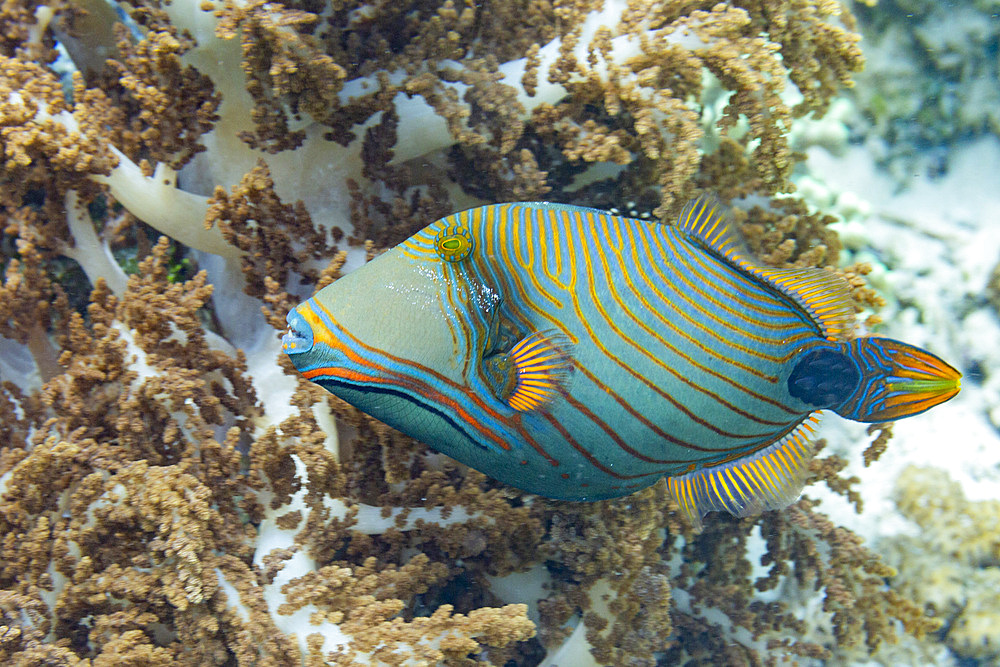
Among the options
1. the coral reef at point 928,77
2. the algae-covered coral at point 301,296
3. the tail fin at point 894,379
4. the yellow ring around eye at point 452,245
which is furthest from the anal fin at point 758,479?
the coral reef at point 928,77

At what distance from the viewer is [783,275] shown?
5.76 feet

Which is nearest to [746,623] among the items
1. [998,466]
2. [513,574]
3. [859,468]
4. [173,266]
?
[513,574]

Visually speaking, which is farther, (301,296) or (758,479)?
(301,296)

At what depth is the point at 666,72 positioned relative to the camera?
2436 millimetres

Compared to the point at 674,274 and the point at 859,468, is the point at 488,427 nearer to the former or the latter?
the point at 674,274

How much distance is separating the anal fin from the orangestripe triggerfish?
10 cm

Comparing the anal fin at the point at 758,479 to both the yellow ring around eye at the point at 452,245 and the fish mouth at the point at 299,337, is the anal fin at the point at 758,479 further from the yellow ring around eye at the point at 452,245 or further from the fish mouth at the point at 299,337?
the fish mouth at the point at 299,337

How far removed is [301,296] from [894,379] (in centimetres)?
219

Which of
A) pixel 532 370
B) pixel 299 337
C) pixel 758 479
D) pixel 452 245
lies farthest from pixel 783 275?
pixel 299 337

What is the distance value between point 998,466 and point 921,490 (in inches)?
27.4

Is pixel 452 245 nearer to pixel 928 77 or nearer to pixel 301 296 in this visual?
pixel 301 296

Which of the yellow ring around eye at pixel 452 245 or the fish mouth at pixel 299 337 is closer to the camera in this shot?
the fish mouth at pixel 299 337

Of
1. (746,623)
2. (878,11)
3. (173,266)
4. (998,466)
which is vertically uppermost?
(878,11)

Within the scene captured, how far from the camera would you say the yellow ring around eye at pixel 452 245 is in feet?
4.92
